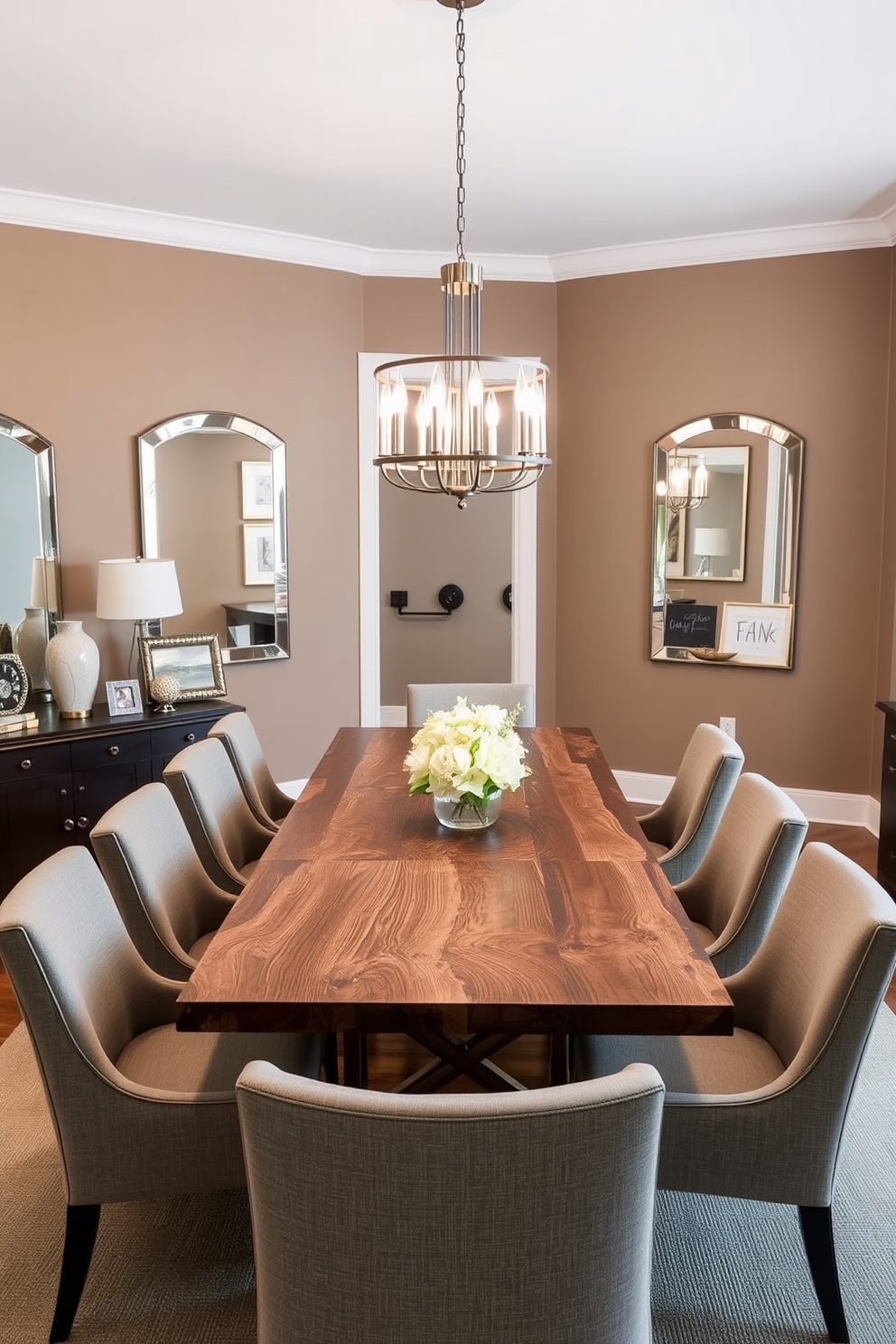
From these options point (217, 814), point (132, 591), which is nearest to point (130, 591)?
point (132, 591)

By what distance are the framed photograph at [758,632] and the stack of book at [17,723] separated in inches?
127

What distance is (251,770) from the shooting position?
3418 mm

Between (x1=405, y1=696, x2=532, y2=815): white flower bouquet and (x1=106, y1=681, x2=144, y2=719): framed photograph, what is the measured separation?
7.22ft

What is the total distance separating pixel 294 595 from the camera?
17.3ft

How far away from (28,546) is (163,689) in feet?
2.63

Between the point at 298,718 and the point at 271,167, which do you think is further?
the point at 298,718

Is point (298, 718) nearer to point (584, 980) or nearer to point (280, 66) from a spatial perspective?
point (280, 66)

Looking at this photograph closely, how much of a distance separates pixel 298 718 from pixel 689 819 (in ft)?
8.85

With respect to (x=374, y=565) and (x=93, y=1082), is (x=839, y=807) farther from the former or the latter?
(x=93, y=1082)

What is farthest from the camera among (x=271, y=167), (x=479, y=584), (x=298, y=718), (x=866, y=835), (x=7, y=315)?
(x=479, y=584)

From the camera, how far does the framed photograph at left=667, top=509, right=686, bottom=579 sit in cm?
529

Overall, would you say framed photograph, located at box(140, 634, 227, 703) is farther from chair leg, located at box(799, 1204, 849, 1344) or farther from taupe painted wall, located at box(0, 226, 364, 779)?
chair leg, located at box(799, 1204, 849, 1344)

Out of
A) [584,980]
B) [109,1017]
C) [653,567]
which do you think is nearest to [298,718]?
[653,567]

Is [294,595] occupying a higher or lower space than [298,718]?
higher
